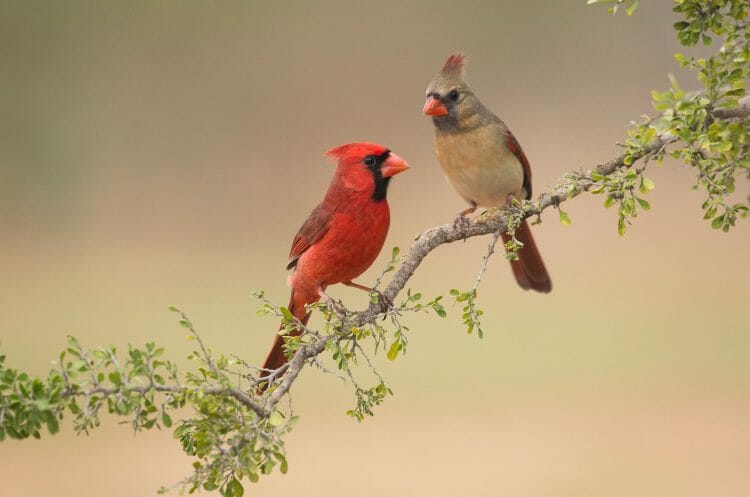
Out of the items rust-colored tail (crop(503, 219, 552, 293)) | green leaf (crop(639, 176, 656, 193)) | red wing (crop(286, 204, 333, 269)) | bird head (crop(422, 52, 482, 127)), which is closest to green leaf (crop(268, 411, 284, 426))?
red wing (crop(286, 204, 333, 269))

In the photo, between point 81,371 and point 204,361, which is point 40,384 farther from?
point 204,361

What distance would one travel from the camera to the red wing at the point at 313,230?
6.66 ft

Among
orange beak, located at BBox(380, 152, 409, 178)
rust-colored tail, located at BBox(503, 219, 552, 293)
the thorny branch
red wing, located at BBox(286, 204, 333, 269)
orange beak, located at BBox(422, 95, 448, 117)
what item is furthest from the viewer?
rust-colored tail, located at BBox(503, 219, 552, 293)

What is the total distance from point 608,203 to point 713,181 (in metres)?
0.28

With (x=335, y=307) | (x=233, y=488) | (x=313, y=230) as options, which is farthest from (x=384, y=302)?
(x=233, y=488)

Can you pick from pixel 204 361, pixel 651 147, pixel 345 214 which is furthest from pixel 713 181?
pixel 204 361

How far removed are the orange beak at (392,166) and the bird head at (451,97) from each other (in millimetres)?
516

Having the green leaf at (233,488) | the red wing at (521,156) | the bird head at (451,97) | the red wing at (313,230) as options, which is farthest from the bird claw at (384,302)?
the red wing at (521,156)

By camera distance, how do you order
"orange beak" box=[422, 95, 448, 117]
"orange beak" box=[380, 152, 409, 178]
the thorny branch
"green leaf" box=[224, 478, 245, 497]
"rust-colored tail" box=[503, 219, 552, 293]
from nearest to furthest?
"green leaf" box=[224, 478, 245, 497], the thorny branch, "orange beak" box=[380, 152, 409, 178], "orange beak" box=[422, 95, 448, 117], "rust-colored tail" box=[503, 219, 552, 293]

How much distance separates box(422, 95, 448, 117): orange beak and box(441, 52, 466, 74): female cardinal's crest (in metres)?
0.09

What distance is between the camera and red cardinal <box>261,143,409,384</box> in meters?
1.97

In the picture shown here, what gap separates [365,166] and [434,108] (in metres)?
0.59

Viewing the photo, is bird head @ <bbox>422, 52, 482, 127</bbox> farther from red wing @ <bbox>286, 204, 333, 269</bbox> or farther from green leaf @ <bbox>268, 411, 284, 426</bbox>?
green leaf @ <bbox>268, 411, 284, 426</bbox>

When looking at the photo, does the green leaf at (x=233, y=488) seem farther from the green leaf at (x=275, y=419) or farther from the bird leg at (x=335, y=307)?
the bird leg at (x=335, y=307)
